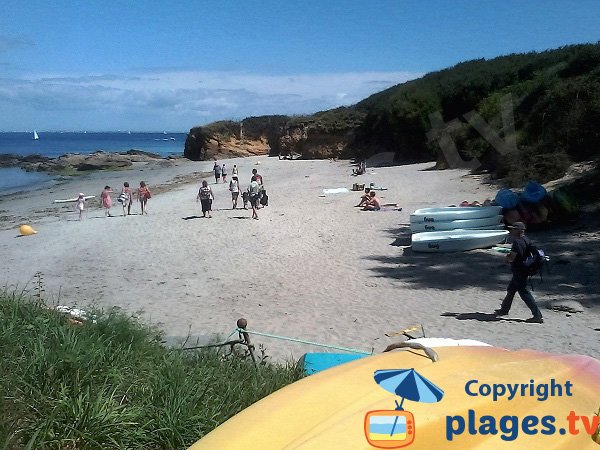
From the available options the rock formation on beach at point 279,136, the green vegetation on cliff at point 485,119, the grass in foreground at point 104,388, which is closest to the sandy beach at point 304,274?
the green vegetation on cliff at point 485,119

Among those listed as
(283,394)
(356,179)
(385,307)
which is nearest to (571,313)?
(385,307)

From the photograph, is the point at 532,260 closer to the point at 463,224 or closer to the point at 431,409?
the point at 431,409

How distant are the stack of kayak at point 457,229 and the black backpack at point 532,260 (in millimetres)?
4870

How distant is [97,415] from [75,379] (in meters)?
0.41

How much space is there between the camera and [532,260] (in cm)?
800

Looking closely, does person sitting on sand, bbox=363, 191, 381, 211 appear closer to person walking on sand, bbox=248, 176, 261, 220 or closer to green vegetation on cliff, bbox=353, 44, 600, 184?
person walking on sand, bbox=248, 176, 261, 220

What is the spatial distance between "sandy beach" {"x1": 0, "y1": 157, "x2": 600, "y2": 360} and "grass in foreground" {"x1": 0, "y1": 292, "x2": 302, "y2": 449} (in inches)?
118

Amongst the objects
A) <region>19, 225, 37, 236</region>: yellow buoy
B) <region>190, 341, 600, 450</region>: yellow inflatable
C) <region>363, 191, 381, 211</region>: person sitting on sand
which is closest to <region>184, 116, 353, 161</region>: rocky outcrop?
<region>363, 191, 381, 211</region>: person sitting on sand

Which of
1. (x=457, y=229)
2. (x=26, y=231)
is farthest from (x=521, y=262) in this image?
(x=26, y=231)

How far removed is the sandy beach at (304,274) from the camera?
27.1 feet

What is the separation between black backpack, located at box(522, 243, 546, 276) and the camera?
26.1ft

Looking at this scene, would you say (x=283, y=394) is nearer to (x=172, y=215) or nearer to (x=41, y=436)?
(x=41, y=436)

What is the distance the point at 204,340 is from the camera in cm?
658

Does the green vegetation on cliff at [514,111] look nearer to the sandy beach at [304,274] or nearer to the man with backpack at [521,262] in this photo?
the sandy beach at [304,274]
